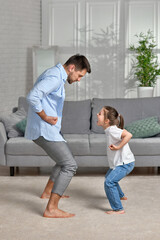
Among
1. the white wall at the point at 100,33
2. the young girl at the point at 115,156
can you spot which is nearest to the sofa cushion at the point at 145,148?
the young girl at the point at 115,156

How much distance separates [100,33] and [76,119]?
3.31 meters

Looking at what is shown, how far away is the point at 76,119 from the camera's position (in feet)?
17.9

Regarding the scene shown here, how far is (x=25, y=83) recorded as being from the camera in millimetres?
8258

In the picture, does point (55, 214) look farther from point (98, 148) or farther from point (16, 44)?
point (16, 44)

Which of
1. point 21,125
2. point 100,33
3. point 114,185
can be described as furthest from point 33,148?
point 100,33

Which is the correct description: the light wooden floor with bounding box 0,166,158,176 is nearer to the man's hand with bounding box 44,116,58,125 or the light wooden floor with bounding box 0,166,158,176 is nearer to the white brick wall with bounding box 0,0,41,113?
the man's hand with bounding box 44,116,58,125

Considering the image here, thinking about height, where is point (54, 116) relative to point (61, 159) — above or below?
above

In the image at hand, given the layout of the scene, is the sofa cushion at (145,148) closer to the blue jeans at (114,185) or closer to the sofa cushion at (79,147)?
the sofa cushion at (79,147)

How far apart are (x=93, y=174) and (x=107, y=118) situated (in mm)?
1509

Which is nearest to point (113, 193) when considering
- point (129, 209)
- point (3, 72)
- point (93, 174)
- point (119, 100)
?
point (129, 209)

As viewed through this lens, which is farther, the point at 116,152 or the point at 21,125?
the point at 21,125

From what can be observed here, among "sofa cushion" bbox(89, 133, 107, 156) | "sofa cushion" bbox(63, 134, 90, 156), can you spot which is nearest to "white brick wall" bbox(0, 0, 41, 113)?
"sofa cushion" bbox(63, 134, 90, 156)

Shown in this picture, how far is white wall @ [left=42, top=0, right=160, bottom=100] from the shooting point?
26.9 ft

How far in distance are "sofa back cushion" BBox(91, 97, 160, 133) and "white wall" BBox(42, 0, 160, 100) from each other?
2.79 metres
